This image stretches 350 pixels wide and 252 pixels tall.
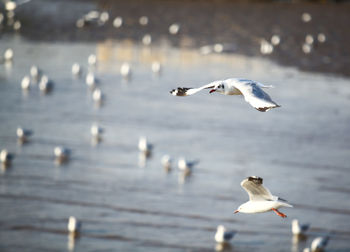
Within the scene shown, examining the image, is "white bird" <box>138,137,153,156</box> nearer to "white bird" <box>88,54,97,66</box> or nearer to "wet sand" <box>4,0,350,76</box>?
"white bird" <box>88,54,97,66</box>

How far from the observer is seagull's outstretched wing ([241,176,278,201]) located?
948 centimetres

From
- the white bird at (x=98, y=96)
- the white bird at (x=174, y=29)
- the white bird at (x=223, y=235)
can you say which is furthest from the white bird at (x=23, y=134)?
the white bird at (x=174, y=29)

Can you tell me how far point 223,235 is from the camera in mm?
15484

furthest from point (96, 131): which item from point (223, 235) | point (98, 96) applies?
point (223, 235)

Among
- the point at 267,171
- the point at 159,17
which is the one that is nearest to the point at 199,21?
the point at 159,17

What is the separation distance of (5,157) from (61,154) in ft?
4.63

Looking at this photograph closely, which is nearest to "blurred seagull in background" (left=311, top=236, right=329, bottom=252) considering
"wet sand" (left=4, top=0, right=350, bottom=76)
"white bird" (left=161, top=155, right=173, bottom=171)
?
"white bird" (left=161, top=155, right=173, bottom=171)

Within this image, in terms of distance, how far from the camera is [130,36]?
141 ft

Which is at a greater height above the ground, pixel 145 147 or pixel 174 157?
pixel 145 147

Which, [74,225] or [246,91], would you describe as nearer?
[246,91]

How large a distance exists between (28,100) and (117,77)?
215 inches

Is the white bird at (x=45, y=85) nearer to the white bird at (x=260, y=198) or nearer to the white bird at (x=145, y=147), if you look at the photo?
the white bird at (x=145, y=147)

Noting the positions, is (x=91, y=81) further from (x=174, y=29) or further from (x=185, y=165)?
(x=174, y=29)

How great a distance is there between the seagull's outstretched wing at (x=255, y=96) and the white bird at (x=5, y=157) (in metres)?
11.2
